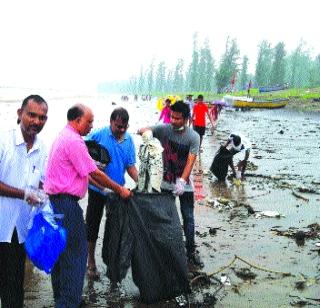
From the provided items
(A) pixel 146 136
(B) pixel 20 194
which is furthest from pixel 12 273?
(A) pixel 146 136

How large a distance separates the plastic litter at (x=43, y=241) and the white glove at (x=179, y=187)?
5.54ft

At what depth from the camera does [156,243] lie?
11.7 ft

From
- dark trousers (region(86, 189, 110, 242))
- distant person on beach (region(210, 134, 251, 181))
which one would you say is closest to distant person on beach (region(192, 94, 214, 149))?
distant person on beach (region(210, 134, 251, 181))

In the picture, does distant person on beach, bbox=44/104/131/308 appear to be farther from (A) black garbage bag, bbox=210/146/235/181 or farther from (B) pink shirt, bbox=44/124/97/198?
(A) black garbage bag, bbox=210/146/235/181

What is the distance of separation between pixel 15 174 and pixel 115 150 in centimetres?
146

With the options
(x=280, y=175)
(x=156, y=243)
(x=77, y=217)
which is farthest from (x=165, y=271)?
(x=280, y=175)

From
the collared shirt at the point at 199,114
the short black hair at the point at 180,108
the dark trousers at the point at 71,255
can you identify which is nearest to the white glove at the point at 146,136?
the short black hair at the point at 180,108

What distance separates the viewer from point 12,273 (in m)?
2.91

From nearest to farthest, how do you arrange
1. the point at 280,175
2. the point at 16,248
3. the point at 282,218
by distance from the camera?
the point at 16,248
the point at 282,218
the point at 280,175

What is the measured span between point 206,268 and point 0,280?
7.93 feet

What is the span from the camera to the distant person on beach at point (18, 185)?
272 cm

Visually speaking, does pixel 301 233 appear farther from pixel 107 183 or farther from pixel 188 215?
pixel 107 183

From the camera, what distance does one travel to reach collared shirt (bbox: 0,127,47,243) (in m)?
2.73

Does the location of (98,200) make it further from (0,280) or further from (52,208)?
(0,280)
